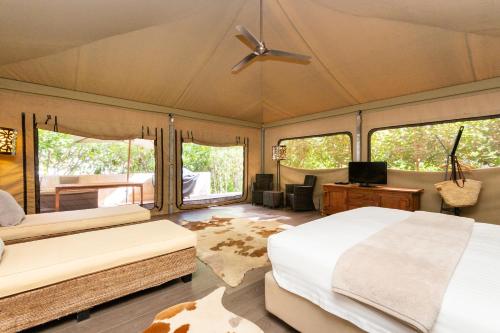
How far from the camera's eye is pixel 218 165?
8102mm

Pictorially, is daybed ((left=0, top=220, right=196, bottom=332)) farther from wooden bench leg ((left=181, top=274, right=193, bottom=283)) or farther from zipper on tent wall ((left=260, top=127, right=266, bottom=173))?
zipper on tent wall ((left=260, top=127, right=266, bottom=173))

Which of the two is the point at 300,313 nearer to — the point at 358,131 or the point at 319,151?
the point at 358,131

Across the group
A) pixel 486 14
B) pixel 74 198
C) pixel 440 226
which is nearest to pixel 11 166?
pixel 74 198

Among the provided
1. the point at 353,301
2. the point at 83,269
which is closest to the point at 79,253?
the point at 83,269

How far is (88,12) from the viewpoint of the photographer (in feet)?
8.57

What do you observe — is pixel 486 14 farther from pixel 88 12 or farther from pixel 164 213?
pixel 164 213

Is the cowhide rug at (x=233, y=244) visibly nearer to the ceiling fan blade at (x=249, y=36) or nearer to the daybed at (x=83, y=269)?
the daybed at (x=83, y=269)

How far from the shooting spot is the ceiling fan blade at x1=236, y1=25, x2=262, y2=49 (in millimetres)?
2543

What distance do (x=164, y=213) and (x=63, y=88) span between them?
331 cm

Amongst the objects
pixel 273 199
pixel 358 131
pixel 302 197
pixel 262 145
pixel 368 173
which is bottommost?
pixel 273 199

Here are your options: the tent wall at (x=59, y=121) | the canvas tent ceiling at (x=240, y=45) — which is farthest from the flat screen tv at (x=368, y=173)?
the tent wall at (x=59, y=121)

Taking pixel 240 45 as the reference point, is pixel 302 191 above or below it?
below

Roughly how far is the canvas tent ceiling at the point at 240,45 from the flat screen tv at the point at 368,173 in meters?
1.50

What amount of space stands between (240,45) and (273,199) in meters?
3.87
